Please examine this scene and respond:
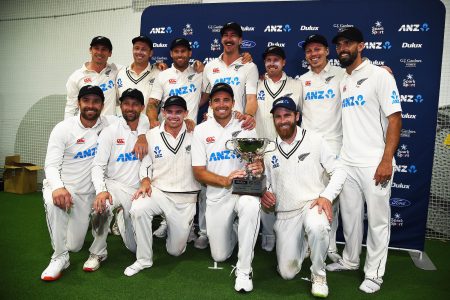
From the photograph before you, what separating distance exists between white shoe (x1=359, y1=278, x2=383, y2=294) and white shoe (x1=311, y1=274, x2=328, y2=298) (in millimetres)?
379

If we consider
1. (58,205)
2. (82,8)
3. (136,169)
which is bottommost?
(58,205)

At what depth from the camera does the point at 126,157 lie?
11.6 feet

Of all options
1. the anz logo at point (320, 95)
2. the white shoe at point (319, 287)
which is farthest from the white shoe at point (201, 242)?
the anz logo at point (320, 95)

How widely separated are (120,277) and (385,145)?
2.64 m

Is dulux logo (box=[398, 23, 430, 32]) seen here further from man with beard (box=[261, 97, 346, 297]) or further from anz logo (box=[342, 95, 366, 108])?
man with beard (box=[261, 97, 346, 297])

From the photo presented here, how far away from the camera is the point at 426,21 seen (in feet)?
13.3

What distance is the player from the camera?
3.44m

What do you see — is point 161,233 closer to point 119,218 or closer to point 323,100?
point 119,218

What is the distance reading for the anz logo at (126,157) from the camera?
3504 mm

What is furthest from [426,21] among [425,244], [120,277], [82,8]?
[82,8]

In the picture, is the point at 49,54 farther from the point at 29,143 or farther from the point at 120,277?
the point at 120,277

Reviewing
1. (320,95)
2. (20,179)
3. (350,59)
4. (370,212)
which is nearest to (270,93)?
(320,95)

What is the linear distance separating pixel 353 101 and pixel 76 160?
109 inches

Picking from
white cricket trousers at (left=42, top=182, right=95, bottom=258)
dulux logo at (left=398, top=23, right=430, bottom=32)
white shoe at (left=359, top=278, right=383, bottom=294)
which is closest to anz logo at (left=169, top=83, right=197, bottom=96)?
white cricket trousers at (left=42, top=182, right=95, bottom=258)
